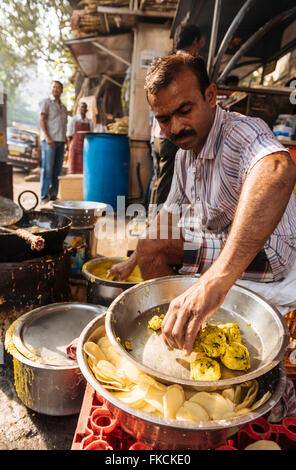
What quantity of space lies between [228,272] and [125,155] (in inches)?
216

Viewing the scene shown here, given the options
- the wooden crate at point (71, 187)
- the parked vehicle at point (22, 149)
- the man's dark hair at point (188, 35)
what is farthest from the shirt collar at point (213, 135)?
the parked vehicle at point (22, 149)

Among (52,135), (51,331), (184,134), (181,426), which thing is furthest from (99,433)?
(52,135)

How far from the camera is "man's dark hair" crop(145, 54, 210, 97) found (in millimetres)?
1628

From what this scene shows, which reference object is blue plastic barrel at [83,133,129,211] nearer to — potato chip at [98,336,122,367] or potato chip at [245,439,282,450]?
potato chip at [98,336,122,367]

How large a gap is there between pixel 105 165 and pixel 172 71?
15.2 feet

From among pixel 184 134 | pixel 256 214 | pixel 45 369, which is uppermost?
pixel 184 134

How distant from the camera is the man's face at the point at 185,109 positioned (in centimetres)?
165

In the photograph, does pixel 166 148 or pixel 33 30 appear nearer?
pixel 166 148

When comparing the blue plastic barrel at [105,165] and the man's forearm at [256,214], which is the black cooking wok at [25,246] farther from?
the blue plastic barrel at [105,165]

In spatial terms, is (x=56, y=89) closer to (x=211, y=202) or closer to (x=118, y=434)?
(x=211, y=202)

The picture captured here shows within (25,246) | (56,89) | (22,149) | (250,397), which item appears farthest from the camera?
(22,149)

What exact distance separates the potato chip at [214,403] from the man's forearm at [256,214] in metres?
0.42

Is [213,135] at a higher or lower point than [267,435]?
higher

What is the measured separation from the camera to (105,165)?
241 inches
